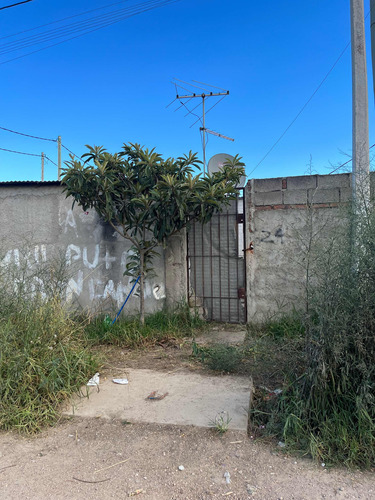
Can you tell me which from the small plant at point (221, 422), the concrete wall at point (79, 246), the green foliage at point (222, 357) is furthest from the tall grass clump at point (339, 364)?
the concrete wall at point (79, 246)

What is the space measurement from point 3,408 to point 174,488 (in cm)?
158

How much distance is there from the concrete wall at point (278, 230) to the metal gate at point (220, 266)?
0.52 feet

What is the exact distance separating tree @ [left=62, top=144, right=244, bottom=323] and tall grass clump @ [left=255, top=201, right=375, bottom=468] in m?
2.32

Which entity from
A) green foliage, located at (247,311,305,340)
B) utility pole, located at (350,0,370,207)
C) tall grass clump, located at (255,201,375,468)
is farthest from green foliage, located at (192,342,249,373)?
utility pole, located at (350,0,370,207)

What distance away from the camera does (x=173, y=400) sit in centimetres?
323

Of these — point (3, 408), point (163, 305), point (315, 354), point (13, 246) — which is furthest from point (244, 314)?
point (13, 246)

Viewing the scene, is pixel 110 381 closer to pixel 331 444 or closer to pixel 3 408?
pixel 3 408

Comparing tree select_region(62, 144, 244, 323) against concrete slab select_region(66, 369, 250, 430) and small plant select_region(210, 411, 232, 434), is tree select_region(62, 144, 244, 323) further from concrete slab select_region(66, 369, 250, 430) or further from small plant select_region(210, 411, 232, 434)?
small plant select_region(210, 411, 232, 434)

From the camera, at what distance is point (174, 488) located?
2201mm

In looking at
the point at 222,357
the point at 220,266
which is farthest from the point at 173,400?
the point at 220,266

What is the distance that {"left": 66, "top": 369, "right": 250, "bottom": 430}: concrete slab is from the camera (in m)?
2.95

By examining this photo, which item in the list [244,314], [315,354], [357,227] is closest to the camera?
[315,354]

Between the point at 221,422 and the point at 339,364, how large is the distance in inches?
38.3

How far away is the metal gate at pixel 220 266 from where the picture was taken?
18.2 ft
